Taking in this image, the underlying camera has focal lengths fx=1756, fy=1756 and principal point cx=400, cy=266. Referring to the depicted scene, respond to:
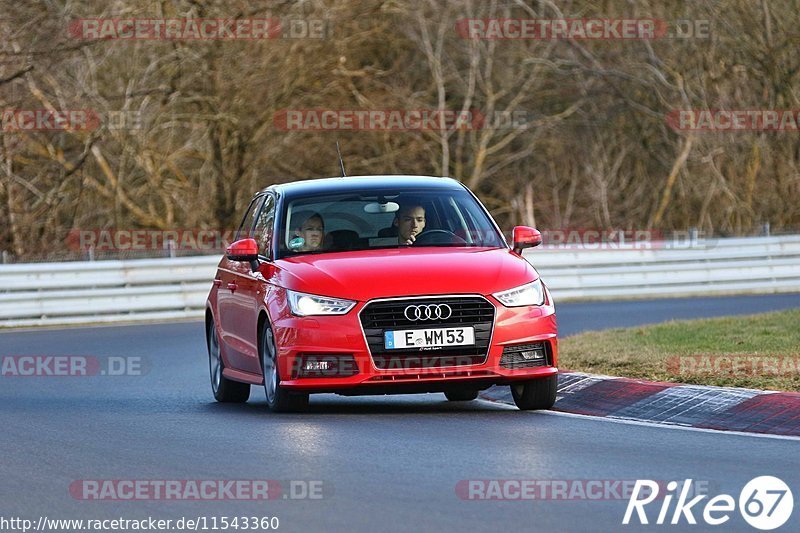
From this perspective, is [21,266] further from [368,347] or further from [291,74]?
[368,347]

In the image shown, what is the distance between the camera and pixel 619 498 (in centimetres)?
805

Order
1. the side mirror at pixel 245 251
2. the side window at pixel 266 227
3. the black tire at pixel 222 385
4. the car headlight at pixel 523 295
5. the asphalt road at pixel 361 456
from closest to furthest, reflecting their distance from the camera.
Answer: the asphalt road at pixel 361 456 → the car headlight at pixel 523 295 → the side mirror at pixel 245 251 → the side window at pixel 266 227 → the black tire at pixel 222 385

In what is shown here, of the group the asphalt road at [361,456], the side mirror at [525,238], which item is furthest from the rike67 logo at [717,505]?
the side mirror at [525,238]

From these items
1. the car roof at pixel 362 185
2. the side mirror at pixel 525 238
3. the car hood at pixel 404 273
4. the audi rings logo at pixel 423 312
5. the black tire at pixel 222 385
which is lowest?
the black tire at pixel 222 385

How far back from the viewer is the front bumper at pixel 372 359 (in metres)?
11.4

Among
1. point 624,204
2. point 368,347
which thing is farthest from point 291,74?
point 368,347

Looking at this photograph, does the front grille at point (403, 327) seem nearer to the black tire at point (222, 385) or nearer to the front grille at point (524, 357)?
the front grille at point (524, 357)

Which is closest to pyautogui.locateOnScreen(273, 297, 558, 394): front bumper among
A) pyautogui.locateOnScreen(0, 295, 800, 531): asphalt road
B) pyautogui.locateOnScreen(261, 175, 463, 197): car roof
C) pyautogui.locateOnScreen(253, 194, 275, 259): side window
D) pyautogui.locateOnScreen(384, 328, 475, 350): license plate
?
pyautogui.locateOnScreen(384, 328, 475, 350): license plate

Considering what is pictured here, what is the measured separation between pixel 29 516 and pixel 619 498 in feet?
8.81

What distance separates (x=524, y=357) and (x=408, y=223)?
161 centimetres

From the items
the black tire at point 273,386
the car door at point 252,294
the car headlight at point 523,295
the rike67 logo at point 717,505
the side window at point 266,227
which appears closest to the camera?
the rike67 logo at point 717,505

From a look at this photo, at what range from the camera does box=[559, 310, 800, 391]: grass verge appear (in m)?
12.8

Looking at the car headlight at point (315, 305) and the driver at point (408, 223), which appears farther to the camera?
the driver at point (408, 223)

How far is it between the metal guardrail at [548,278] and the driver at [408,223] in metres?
13.8
